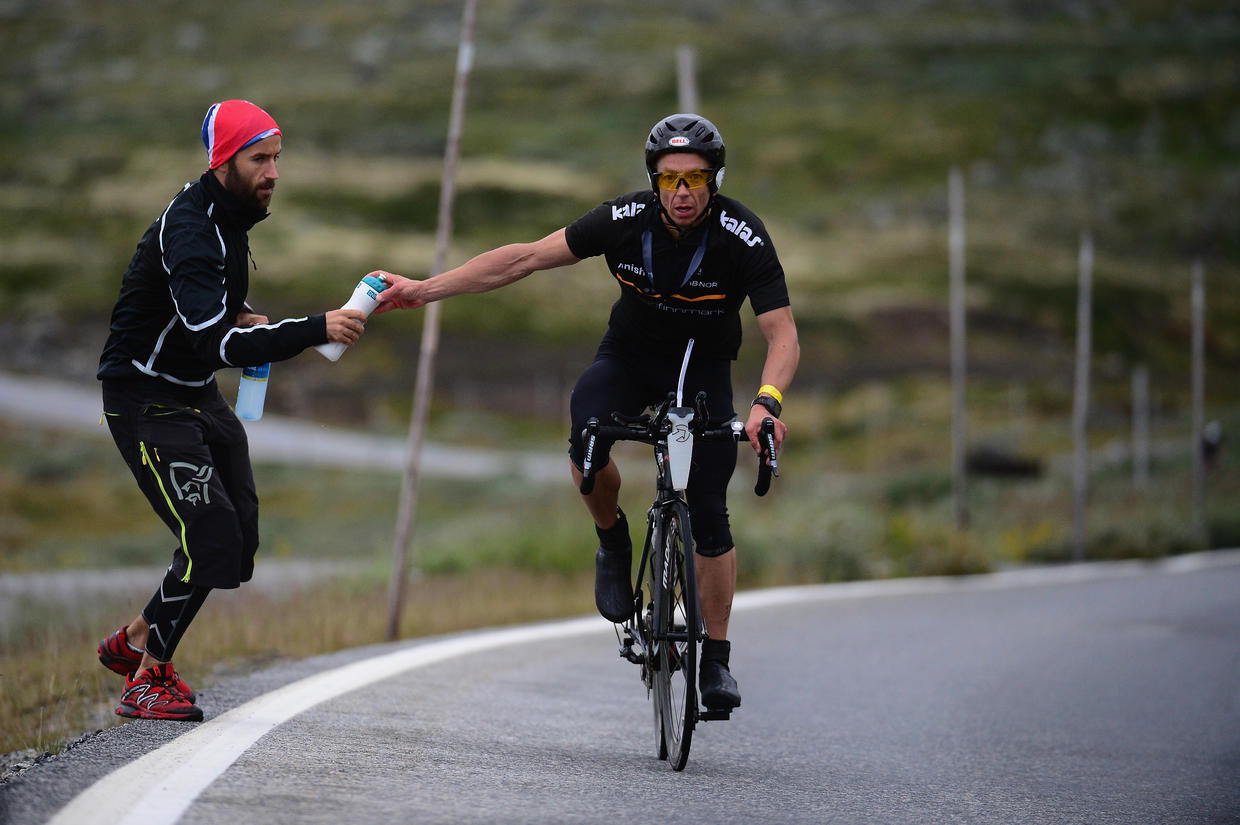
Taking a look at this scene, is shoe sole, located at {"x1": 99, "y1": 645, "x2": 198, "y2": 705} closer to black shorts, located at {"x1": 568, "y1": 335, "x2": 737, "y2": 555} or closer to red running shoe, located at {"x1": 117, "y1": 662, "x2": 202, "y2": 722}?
red running shoe, located at {"x1": 117, "y1": 662, "x2": 202, "y2": 722}

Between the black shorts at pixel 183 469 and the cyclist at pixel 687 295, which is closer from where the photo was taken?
the black shorts at pixel 183 469

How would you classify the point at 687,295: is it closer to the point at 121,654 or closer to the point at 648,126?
the point at 121,654

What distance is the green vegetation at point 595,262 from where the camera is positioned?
21359mm

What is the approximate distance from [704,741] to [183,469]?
2.54m

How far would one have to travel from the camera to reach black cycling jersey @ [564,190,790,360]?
653 centimetres

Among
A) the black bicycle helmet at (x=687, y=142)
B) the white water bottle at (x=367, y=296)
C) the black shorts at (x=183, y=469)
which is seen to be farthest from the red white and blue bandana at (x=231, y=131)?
the black bicycle helmet at (x=687, y=142)

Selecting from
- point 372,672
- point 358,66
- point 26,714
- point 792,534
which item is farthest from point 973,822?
point 358,66

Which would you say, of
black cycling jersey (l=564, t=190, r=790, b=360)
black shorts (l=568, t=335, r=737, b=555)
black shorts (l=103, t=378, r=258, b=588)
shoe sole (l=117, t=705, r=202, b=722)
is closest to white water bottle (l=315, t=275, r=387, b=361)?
black shorts (l=103, t=378, r=258, b=588)

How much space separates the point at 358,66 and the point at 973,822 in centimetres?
17159

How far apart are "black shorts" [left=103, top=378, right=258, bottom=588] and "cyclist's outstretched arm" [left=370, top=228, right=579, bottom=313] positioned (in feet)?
2.65

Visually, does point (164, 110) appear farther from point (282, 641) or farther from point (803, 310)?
point (282, 641)

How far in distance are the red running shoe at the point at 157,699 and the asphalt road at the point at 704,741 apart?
0.17m

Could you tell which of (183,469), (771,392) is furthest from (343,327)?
(771,392)

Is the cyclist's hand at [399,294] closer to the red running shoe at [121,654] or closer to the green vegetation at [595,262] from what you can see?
the red running shoe at [121,654]
